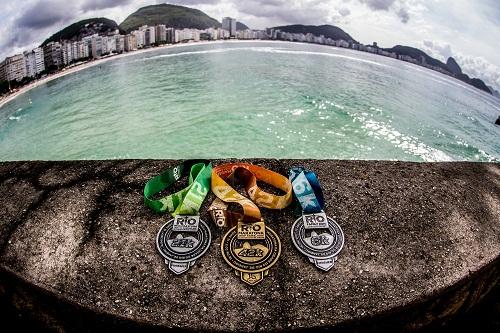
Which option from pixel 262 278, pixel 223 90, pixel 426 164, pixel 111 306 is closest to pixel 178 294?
pixel 111 306

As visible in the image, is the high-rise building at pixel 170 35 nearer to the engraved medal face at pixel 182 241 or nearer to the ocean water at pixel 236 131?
the ocean water at pixel 236 131

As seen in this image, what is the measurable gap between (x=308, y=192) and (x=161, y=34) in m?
131

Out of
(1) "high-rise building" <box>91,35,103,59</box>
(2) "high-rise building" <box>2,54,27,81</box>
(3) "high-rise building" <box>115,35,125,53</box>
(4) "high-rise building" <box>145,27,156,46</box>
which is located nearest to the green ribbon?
(2) "high-rise building" <box>2,54,27,81</box>

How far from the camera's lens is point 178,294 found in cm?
211

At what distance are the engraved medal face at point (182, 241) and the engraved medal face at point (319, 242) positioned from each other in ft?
2.61

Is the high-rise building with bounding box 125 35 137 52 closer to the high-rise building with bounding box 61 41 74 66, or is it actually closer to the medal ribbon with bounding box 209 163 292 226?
the high-rise building with bounding box 61 41 74 66

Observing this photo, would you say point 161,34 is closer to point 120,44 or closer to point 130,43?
point 130,43

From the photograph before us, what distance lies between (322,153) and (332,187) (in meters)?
6.20

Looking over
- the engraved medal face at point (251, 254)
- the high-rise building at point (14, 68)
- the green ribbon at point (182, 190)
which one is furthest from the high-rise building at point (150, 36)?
the engraved medal face at point (251, 254)

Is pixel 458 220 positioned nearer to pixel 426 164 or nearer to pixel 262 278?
pixel 426 164

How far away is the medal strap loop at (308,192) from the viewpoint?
278 cm

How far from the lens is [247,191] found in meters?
3.06

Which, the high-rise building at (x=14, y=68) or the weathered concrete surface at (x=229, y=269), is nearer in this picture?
the weathered concrete surface at (x=229, y=269)

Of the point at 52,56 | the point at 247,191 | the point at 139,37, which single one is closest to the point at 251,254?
the point at 247,191
